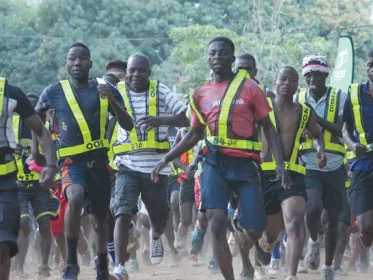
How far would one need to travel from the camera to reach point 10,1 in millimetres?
52844

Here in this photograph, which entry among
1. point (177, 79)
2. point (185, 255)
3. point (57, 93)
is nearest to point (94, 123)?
point (57, 93)

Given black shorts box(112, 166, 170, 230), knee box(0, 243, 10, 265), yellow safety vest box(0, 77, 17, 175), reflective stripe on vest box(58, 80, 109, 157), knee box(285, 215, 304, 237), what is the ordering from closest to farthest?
knee box(0, 243, 10, 265)
yellow safety vest box(0, 77, 17, 175)
reflective stripe on vest box(58, 80, 109, 157)
knee box(285, 215, 304, 237)
black shorts box(112, 166, 170, 230)

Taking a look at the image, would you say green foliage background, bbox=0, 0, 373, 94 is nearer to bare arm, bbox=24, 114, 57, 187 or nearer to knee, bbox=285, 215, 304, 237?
knee, bbox=285, 215, 304, 237

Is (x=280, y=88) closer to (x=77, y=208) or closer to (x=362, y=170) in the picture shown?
(x=362, y=170)

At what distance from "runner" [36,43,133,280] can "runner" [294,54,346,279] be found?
2.63 metres

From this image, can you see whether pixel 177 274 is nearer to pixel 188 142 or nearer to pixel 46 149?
pixel 188 142

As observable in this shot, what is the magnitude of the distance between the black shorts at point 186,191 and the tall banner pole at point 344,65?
35.6 feet

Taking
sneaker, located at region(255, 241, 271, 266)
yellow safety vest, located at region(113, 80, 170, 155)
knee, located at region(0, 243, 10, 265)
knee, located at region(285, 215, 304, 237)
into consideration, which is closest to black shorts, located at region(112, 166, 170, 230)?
yellow safety vest, located at region(113, 80, 170, 155)

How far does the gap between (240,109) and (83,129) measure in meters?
1.60

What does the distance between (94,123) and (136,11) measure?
37060mm

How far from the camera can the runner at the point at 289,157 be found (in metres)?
10.8

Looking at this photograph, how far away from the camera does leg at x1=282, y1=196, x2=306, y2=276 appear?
34.4 feet

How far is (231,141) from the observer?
9328mm

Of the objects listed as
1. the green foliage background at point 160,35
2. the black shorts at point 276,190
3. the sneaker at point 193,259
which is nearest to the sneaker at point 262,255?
the black shorts at point 276,190
